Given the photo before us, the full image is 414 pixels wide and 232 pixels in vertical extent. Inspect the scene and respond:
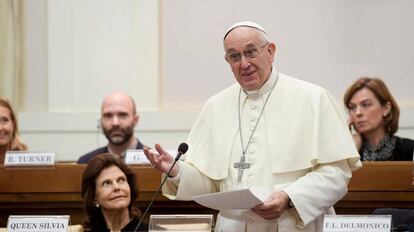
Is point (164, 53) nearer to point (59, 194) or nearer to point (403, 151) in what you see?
point (59, 194)

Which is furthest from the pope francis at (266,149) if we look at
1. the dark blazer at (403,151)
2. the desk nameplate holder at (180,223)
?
the dark blazer at (403,151)

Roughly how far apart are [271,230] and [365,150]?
201cm

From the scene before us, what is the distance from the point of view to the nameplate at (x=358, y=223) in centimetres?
324

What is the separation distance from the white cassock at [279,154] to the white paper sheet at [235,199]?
0.19 m

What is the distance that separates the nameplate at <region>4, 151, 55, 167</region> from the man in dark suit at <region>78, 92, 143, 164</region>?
32.5 inches

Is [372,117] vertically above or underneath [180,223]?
above

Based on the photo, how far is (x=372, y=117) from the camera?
17.9ft

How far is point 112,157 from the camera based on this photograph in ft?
15.1

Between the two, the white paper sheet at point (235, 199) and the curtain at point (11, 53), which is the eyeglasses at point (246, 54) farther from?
the curtain at point (11, 53)

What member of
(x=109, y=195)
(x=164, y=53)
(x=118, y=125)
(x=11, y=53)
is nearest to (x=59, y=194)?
(x=109, y=195)

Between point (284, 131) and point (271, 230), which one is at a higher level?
point (284, 131)

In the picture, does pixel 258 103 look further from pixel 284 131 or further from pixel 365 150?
pixel 365 150

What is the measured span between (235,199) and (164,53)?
406 centimetres

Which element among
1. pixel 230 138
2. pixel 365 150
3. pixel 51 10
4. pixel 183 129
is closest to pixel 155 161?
pixel 230 138
